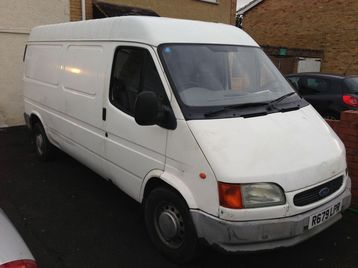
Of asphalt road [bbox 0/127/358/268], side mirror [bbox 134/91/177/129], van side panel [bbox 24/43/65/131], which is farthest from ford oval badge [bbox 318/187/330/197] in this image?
van side panel [bbox 24/43/65/131]

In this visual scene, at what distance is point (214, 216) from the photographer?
9.62 feet

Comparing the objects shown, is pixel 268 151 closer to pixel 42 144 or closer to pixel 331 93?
pixel 42 144

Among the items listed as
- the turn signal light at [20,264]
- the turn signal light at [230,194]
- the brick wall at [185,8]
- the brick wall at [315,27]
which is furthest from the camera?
the brick wall at [315,27]

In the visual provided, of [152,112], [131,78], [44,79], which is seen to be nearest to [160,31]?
[131,78]

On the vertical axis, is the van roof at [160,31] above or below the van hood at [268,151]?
above

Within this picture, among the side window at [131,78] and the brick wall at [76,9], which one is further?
the brick wall at [76,9]

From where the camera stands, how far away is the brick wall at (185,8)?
31.4 feet

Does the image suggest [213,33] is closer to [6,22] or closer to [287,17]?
[6,22]

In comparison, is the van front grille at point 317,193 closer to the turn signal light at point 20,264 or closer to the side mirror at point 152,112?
the side mirror at point 152,112

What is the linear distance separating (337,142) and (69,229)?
287 centimetres

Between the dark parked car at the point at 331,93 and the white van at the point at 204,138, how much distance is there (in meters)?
5.00

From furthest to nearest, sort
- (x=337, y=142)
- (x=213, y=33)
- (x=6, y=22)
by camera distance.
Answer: (x=6, y=22), (x=213, y=33), (x=337, y=142)

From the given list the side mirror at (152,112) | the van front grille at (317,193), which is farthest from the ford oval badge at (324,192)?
the side mirror at (152,112)

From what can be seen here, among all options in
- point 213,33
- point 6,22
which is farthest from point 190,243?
point 6,22
